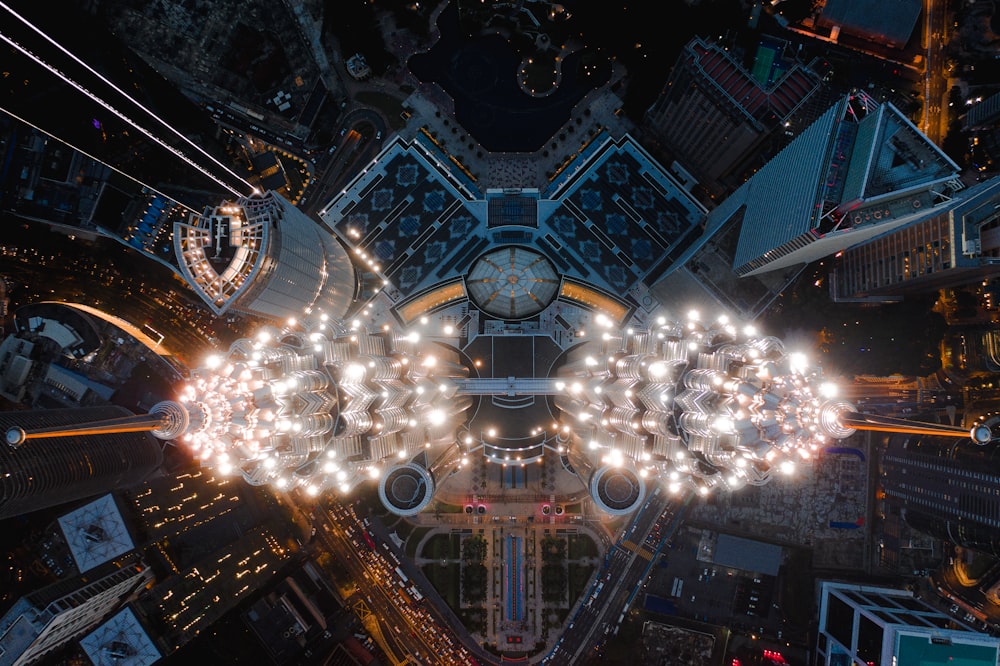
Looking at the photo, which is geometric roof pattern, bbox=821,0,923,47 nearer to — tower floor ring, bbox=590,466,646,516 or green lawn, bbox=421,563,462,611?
tower floor ring, bbox=590,466,646,516

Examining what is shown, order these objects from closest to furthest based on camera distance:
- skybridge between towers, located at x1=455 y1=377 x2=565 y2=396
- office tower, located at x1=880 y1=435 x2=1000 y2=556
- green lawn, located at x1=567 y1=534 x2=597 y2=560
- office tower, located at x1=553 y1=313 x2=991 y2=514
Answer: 1. office tower, located at x1=553 y1=313 x2=991 y2=514
2. office tower, located at x1=880 y1=435 x2=1000 y2=556
3. skybridge between towers, located at x1=455 y1=377 x2=565 y2=396
4. green lawn, located at x1=567 y1=534 x2=597 y2=560

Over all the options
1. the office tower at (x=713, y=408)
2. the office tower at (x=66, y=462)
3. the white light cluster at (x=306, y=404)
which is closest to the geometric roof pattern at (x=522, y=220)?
the office tower at (x=713, y=408)

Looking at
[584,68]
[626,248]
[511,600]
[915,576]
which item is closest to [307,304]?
[626,248]

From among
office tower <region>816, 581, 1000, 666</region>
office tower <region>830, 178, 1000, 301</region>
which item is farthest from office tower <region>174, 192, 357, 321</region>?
office tower <region>816, 581, 1000, 666</region>

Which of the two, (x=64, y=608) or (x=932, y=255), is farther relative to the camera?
(x=932, y=255)

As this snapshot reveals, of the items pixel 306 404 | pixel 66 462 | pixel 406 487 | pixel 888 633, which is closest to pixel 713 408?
pixel 306 404

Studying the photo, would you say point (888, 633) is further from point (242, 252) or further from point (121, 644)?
point (121, 644)
